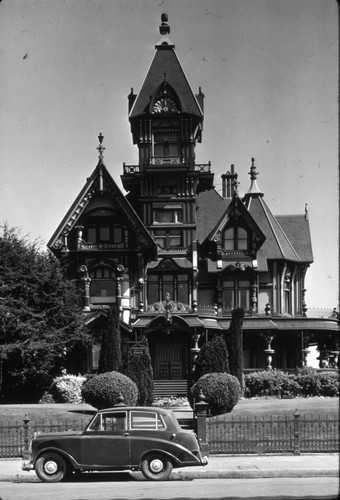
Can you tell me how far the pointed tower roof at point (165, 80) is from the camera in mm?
46875

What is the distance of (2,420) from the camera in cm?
2866

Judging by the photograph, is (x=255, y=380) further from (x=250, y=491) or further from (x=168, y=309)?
(x=250, y=491)

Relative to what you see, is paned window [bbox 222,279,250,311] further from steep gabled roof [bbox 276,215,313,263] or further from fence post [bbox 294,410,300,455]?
fence post [bbox 294,410,300,455]

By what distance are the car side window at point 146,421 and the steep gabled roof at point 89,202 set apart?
27279 millimetres

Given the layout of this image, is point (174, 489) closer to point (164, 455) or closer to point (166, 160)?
point (164, 455)

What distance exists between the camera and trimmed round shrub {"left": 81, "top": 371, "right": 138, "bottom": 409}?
28.6 m

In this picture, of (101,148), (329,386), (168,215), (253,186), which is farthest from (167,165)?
(329,386)

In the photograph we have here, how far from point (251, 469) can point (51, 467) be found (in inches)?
188

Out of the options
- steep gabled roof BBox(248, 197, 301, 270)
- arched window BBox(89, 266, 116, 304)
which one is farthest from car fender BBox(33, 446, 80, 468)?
steep gabled roof BBox(248, 197, 301, 270)

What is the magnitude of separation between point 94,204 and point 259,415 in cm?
2094

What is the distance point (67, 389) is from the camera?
121 ft

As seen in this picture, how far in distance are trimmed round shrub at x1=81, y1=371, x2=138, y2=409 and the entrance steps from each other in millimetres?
11851

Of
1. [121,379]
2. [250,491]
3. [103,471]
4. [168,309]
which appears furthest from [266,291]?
[250,491]

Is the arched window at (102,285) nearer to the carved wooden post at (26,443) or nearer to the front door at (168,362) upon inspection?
the front door at (168,362)
